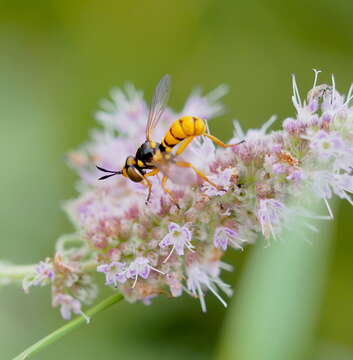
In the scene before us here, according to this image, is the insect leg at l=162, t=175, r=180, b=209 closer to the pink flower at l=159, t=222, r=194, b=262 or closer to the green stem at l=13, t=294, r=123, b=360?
the pink flower at l=159, t=222, r=194, b=262

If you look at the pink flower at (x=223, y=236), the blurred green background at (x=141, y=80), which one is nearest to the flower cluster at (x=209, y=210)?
the pink flower at (x=223, y=236)

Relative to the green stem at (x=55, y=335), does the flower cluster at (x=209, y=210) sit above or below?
above

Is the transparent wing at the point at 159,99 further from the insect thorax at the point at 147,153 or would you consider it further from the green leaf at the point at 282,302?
the green leaf at the point at 282,302

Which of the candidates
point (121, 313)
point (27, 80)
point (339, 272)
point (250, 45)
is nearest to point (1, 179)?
point (27, 80)

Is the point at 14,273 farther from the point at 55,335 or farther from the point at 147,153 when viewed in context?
the point at 147,153

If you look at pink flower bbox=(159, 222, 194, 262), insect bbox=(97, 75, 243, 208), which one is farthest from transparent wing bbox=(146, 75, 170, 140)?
pink flower bbox=(159, 222, 194, 262)

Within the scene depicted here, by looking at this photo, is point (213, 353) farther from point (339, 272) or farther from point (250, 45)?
point (250, 45)
